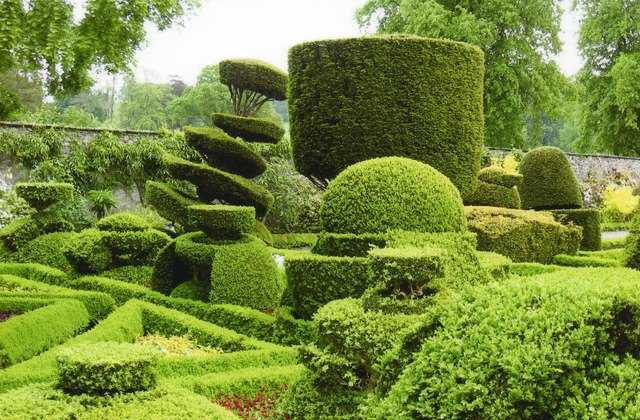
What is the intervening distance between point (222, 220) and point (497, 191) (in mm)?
8750

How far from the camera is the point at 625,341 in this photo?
2.69m

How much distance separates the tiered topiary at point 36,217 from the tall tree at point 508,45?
17870mm

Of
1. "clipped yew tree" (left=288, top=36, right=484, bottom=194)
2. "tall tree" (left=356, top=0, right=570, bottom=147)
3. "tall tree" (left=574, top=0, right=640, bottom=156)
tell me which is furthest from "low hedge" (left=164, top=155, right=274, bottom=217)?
"tall tree" (left=574, top=0, right=640, bottom=156)

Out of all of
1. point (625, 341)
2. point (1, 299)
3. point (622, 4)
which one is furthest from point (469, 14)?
point (625, 341)

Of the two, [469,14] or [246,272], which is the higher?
[469,14]

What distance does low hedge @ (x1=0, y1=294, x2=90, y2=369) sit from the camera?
19.5ft

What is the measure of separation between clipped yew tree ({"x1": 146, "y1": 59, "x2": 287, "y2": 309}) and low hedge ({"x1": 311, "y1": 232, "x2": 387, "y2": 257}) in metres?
1.61

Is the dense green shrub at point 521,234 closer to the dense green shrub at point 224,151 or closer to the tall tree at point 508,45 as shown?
the dense green shrub at point 224,151

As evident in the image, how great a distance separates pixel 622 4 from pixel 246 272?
3093 centimetres

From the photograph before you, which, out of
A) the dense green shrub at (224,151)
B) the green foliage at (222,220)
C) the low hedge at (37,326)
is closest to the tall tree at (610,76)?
the dense green shrub at (224,151)

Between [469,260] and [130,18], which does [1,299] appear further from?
[469,260]

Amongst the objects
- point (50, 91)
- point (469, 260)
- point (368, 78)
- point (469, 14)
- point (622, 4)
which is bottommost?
point (469, 260)

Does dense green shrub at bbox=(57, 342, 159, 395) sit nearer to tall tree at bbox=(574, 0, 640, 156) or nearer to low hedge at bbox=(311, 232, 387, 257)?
low hedge at bbox=(311, 232, 387, 257)

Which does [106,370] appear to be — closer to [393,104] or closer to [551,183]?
[393,104]
